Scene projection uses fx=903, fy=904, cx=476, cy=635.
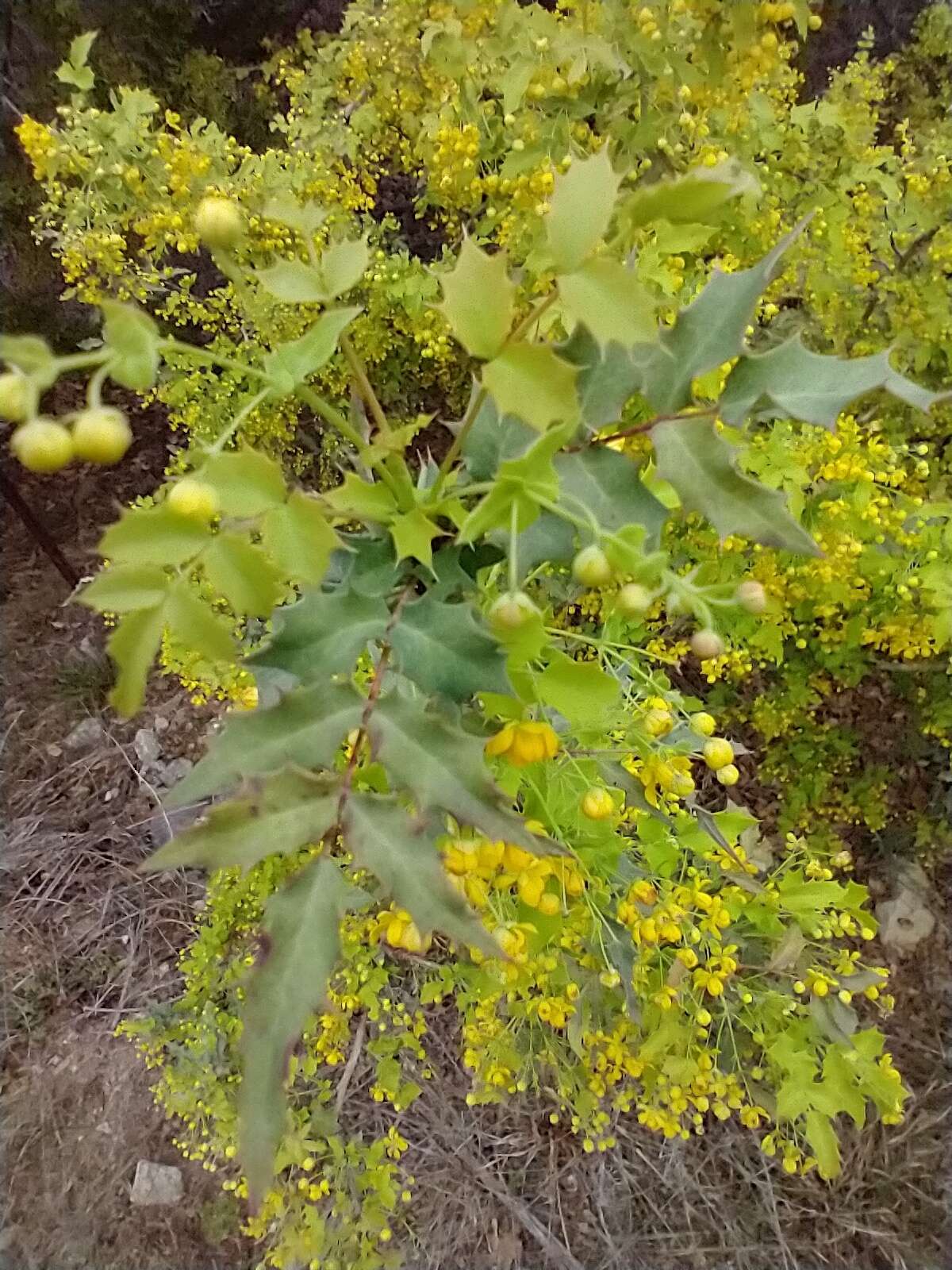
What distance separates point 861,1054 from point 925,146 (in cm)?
176

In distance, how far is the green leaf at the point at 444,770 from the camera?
668 mm

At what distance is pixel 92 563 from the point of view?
272 cm

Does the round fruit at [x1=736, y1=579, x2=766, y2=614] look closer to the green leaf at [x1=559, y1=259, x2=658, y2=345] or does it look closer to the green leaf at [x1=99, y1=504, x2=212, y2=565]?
the green leaf at [x1=559, y1=259, x2=658, y2=345]

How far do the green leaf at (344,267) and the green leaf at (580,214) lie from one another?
0.20 m

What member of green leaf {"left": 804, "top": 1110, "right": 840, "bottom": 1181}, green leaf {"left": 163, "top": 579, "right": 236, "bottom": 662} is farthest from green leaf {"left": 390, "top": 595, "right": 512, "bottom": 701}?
green leaf {"left": 804, "top": 1110, "right": 840, "bottom": 1181}

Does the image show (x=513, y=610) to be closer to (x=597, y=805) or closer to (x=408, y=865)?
(x=408, y=865)

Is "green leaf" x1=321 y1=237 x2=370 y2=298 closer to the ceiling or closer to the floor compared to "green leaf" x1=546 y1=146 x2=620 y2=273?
closer to the floor

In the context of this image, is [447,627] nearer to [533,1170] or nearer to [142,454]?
[533,1170]

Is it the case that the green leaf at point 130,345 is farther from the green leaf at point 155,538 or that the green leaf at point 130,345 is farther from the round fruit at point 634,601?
the round fruit at point 634,601

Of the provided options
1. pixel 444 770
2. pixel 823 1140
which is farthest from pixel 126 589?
pixel 823 1140

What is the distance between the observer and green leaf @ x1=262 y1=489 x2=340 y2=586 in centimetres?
67

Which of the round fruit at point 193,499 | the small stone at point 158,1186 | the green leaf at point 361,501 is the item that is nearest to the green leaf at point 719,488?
the green leaf at point 361,501

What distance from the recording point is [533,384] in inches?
24.8

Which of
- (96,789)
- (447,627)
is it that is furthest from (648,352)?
(96,789)
